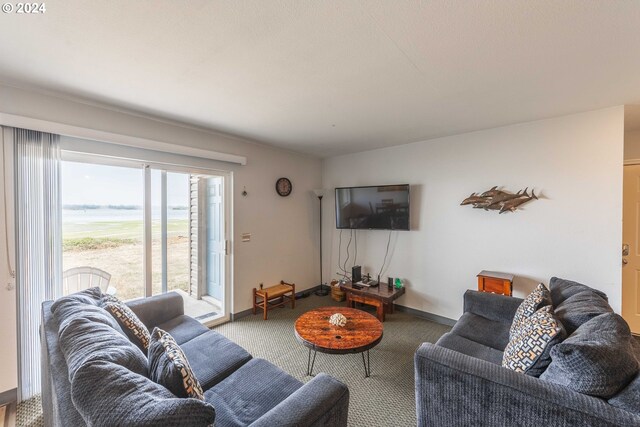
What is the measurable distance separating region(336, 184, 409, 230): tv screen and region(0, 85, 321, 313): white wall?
0.68 m

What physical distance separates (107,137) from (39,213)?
0.78 metres

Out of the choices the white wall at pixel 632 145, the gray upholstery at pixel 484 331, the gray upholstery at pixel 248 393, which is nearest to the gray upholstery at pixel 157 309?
the gray upholstery at pixel 248 393

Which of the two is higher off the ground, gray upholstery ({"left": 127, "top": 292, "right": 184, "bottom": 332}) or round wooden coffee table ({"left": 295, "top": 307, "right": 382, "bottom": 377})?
gray upholstery ({"left": 127, "top": 292, "right": 184, "bottom": 332})

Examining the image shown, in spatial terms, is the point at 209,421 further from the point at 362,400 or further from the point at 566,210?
the point at 566,210

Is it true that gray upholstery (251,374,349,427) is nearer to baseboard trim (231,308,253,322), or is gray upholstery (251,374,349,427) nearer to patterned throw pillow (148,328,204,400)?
patterned throw pillow (148,328,204,400)

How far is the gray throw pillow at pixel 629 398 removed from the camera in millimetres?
957

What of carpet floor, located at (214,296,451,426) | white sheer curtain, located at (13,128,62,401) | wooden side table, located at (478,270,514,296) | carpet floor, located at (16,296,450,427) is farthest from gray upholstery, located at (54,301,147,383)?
wooden side table, located at (478,270,514,296)

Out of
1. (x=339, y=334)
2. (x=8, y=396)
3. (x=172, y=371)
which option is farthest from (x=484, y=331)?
(x=8, y=396)

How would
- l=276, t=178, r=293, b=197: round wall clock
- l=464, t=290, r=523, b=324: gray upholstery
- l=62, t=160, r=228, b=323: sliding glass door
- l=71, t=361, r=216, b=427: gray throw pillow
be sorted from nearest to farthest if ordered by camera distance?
l=71, t=361, r=216, b=427: gray throw pillow, l=464, t=290, r=523, b=324: gray upholstery, l=62, t=160, r=228, b=323: sliding glass door, l=276, t=178, r=293, b=197: round wall clock

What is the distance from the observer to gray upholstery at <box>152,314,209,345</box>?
6.55 ft

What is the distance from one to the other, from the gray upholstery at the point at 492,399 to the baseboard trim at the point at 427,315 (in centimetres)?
215

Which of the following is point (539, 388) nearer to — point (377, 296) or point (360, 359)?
point (360, 359)

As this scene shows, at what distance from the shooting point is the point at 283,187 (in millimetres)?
4000

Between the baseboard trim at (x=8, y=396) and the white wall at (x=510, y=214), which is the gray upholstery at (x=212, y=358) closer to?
the baseboard trim at (x=8, y=396)
